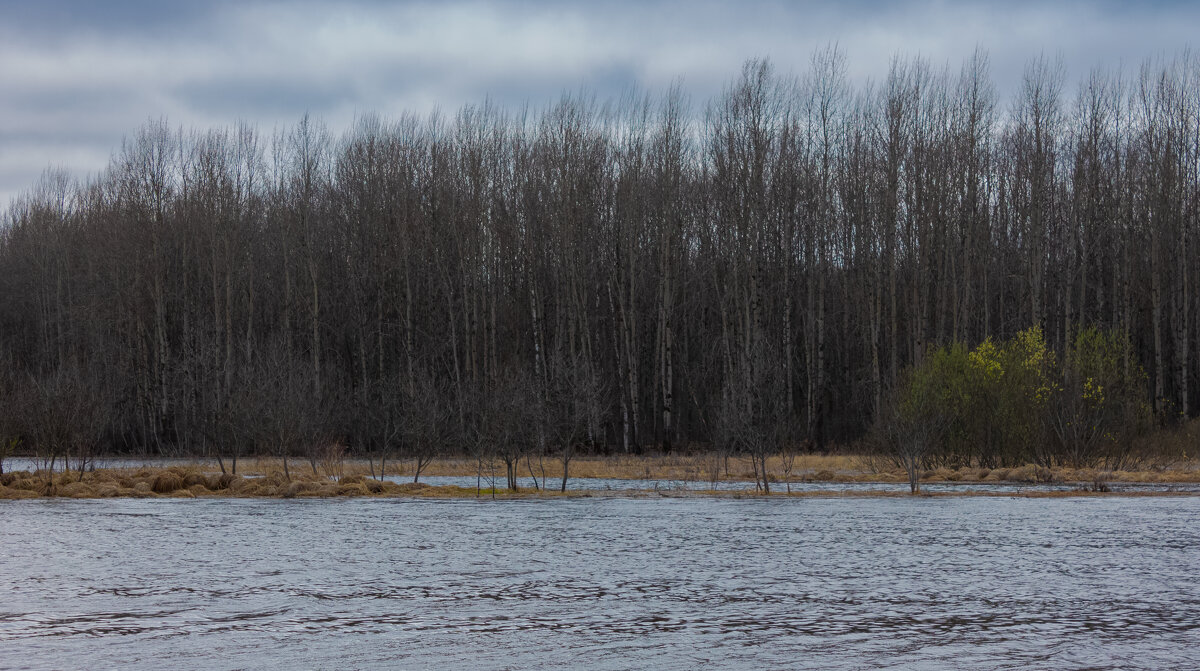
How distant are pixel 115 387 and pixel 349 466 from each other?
2620cm

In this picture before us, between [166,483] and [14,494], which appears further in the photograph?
[166,483]

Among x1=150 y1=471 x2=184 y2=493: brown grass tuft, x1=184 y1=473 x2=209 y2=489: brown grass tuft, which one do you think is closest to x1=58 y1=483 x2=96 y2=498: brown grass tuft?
x1=150 y1=471 x2=184 y2=493: brown grass tuft

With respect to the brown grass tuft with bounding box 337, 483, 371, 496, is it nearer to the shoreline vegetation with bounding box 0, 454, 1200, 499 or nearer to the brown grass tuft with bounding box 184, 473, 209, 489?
the shoreline vegetation with bounding box 0, 454, 1200, 499

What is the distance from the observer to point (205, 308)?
229 ft

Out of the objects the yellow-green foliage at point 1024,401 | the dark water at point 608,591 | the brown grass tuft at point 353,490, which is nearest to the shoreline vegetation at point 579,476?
A: the brown grass tuft at point 353,490

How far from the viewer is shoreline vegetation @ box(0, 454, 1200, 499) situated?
34094mm

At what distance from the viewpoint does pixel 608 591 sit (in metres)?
15.1

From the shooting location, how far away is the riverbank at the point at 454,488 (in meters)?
33.6

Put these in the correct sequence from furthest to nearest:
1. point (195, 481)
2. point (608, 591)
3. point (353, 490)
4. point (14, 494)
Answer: point (195, 481) < point (353, 490) < point (14, 494) < point (608, 591)

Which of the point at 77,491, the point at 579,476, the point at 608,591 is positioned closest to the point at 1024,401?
the point at 579,476

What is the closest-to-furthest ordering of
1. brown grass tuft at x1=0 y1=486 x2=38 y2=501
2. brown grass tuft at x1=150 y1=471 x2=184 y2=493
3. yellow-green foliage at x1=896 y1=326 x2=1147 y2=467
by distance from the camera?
1. brown grass tuft at x1=0 y1=486 x2=38 y2=501
2. brown grass tuft at x1=150 y1=471 x2=184 y2=493
3. yellow-green foliage at x1=896 y1=326 x2=1147 y2=467

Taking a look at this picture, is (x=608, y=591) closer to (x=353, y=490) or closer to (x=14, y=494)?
(x=353, y=490)

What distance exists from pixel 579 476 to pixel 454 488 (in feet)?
29.9

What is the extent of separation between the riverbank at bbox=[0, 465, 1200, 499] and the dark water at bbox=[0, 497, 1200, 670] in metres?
7.12
